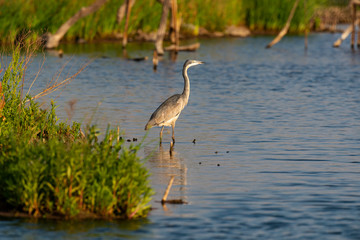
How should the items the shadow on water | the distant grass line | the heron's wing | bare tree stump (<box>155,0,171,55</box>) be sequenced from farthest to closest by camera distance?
1. the distant grass line
2. bare tree stump (<box>155,0,171,55</box>)
3. the heron's wing
4. the shadow on water

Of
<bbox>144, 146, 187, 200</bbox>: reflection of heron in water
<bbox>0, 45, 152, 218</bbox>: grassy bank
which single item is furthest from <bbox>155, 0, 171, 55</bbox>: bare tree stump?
<bbox>0, 45, 152, 218</bbox>: grassy bank

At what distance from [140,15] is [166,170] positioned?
29746 mm

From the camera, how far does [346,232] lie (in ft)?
26.8

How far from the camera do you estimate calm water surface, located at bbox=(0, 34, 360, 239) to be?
27.2 feet

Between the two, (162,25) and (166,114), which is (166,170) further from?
(162,25)

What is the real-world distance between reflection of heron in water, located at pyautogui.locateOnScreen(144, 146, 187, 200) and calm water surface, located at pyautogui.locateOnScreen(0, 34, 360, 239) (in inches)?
0.6

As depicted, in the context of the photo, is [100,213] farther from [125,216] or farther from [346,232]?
[346,232]

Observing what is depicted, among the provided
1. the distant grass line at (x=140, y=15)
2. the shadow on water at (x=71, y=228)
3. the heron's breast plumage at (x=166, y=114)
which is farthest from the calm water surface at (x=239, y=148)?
the distant grass line at (x=140, y=15)

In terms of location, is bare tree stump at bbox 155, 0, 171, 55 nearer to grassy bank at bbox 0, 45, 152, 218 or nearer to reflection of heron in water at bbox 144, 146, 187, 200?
reflection of heron in water at bbox 144, 146, 187, 200

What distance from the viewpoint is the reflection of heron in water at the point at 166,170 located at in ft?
32.9


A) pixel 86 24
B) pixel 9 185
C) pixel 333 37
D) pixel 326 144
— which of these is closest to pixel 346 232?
pixel 9 185

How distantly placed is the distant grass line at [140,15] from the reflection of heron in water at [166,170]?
14619 millimetres

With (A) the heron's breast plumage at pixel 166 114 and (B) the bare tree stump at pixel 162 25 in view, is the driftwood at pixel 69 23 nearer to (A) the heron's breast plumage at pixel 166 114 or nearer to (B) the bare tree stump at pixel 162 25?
(B) the bare tree stump at pixel 162 25

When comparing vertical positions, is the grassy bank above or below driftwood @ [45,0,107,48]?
below
